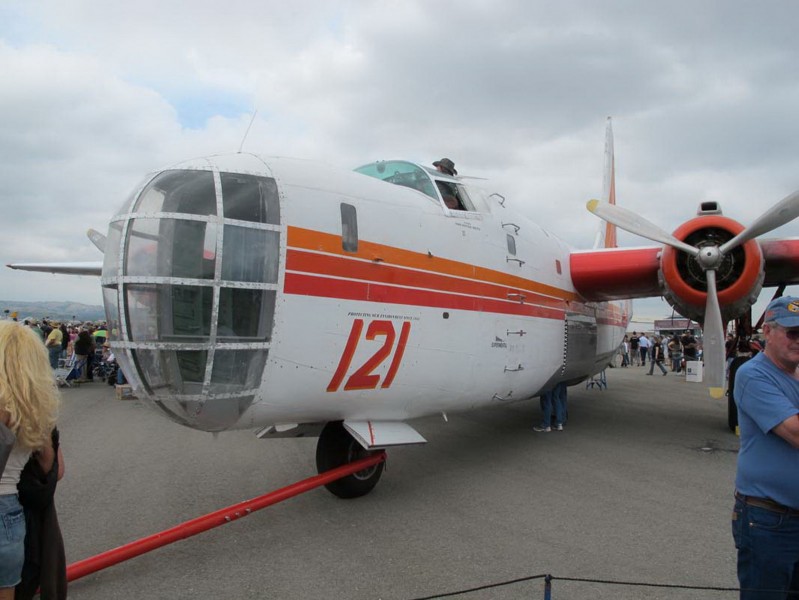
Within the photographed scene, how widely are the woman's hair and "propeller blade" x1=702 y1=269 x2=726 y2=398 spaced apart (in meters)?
7.62

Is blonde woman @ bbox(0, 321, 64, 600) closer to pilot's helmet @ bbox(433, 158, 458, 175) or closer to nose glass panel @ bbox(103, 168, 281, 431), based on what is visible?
nose glass panel @ bbox(103, 168, 281, 431)

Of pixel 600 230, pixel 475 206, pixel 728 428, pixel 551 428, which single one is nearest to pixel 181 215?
pixel 475 206

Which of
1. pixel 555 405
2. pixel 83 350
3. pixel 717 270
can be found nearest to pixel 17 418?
pixel 717 270

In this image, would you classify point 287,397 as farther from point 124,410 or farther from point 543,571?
point 124,410

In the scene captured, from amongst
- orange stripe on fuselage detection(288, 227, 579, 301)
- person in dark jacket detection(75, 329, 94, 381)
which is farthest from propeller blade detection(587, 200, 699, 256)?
person in dark jacket detection(75, 329, 94, 381)

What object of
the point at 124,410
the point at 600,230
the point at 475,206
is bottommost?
the point at 124,410

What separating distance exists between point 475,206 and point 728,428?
7.30 metres

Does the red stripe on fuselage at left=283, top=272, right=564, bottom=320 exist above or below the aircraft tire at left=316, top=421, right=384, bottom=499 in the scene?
above

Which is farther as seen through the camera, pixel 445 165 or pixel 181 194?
pixel 445 165

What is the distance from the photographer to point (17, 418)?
230 centimetres

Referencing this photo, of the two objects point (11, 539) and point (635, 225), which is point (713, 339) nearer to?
point (635, 225)

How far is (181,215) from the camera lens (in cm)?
394

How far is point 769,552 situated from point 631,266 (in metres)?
7.30

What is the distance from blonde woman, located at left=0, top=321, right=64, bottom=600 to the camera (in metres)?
2.30
